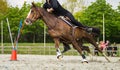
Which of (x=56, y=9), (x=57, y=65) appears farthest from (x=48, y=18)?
(x=57, y=65)

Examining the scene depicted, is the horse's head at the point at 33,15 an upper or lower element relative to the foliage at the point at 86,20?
lower

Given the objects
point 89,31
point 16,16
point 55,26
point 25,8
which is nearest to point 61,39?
point 55,26

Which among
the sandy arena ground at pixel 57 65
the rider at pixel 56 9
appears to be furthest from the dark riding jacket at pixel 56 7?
the sandy arena ground at pixel 57 65

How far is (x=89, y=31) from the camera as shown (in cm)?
1614

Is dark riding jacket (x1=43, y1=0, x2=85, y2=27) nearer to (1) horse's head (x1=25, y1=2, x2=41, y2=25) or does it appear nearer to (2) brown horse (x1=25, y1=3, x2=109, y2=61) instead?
(2) brown horse (x1=25, y1=3, x2=109, y2=61)

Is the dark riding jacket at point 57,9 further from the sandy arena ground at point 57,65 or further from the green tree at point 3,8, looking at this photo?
the green tree at point 3,8

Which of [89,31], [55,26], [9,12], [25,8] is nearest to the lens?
[55,26]

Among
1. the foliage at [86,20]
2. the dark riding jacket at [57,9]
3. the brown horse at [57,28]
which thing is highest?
the foliage at [86,20]

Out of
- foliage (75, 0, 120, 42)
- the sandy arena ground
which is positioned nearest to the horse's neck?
the sandy arena ground

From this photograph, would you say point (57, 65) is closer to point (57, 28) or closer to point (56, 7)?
point (57, 28)

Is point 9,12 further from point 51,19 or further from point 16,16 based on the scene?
point 51,19

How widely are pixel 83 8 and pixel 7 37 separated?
49.4ft

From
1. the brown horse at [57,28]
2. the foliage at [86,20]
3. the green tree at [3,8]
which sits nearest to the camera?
the brown horse at [57,28]

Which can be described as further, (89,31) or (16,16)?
(16,16)
